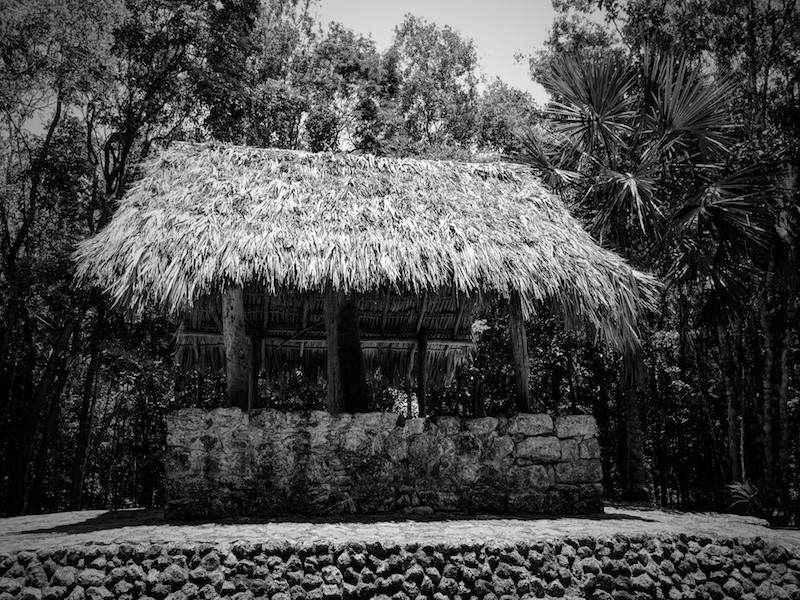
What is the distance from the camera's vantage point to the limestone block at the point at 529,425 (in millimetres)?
6488

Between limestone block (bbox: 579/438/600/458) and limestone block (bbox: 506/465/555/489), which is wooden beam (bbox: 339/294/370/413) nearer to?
limestone block (bbox: 506/465/555/489)

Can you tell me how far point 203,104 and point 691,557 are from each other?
33.8 ft

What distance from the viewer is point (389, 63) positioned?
16.5 meters

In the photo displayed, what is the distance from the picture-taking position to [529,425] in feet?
21.3

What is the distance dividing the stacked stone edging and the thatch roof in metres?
2.24

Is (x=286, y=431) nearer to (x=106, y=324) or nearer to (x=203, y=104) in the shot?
(x=106, y=324)

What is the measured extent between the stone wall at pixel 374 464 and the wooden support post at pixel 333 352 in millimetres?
722

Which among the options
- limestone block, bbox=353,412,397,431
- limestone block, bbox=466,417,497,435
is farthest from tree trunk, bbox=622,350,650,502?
limestone block, bbox=353,412,397,431

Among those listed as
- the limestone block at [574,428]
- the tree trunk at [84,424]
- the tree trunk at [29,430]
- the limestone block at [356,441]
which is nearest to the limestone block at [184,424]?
the limestone block at [356,441]

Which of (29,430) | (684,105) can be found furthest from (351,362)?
(29,430)

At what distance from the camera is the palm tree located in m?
7.39

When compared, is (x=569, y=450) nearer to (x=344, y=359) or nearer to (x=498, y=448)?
(x=498, y=448)

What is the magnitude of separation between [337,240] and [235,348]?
144cm

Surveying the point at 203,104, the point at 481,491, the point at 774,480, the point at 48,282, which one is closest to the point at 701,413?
the point at 774,480
